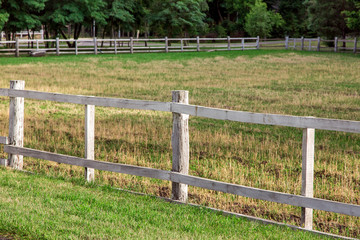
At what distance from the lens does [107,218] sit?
5719 millimetres

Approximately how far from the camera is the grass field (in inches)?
314

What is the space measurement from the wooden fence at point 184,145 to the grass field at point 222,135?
2.34ft

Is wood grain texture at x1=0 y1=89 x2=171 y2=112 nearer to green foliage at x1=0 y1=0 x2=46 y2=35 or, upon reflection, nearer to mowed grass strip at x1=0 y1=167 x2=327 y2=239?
mowed grass strip at x1=0 y1=167 x2=327 y2=239

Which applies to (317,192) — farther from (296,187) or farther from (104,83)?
(104,83)

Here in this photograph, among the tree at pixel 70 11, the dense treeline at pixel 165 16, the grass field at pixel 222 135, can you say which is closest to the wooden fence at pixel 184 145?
the grass field at pixel 222 135

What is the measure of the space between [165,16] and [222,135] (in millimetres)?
56290

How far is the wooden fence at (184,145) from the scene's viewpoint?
5.59 metres

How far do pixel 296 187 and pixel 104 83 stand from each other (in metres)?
17.3

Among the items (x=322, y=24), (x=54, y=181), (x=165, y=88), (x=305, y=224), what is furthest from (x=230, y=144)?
(x=322, y=24)

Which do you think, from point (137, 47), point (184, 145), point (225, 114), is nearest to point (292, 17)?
point (137, 47)

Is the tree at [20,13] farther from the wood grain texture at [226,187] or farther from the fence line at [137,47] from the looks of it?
the wood grain texture at [226,187]

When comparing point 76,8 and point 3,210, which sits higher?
point 76,8

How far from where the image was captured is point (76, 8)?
52.4 meters

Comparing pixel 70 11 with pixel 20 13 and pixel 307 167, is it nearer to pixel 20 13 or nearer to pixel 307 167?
pixel 20 13
